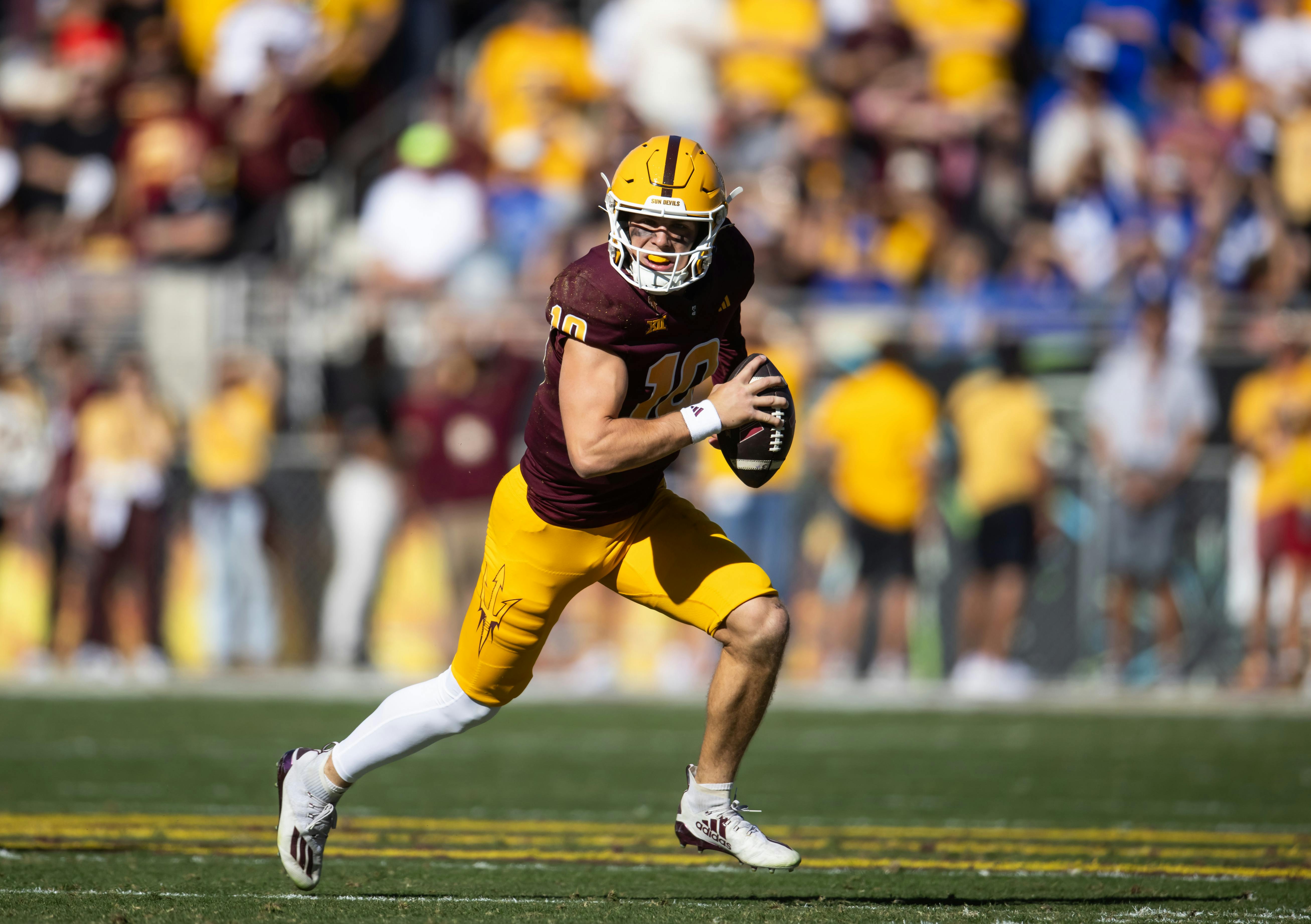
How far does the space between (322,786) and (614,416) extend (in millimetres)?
1380

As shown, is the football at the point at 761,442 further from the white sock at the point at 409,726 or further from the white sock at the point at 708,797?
the white sock at the point at 409,726

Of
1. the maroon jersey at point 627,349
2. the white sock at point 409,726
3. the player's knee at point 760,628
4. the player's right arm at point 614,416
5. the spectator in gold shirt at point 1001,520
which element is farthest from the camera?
the spectator in gold shirt at point 1001,520

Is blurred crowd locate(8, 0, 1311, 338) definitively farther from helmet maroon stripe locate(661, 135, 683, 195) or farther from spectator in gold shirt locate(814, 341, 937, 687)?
helmet maroon stripe locate(661, 135, 683, 195)

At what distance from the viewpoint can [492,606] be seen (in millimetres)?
5145

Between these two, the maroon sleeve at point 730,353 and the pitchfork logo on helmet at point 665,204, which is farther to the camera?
the maroon sleeve at point 730,353

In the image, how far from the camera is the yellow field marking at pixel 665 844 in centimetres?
582

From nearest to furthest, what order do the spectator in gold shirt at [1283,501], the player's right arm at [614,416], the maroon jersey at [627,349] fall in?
1. the player's right arm at [614,416]
2. the maroon jersey at [627,349]
3. the spectator in gold shirt at [1283,501]

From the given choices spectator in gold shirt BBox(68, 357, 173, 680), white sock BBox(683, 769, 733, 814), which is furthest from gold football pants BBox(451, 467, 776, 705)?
spectator in gold shirt BBox(68, 357, 173, 680)

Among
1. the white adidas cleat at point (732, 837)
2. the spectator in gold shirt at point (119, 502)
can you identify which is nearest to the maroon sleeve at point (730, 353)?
the white adidas cleat at point (732, 837)

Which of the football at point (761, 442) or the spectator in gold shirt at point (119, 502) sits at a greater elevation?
the football at point (761, 442)

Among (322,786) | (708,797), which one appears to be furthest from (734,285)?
(322,786)

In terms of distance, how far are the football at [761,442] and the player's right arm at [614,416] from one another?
7 cm

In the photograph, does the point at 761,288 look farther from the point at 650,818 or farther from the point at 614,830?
the point at 614,830

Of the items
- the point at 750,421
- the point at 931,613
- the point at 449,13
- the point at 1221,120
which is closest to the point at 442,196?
the point at 449,13
